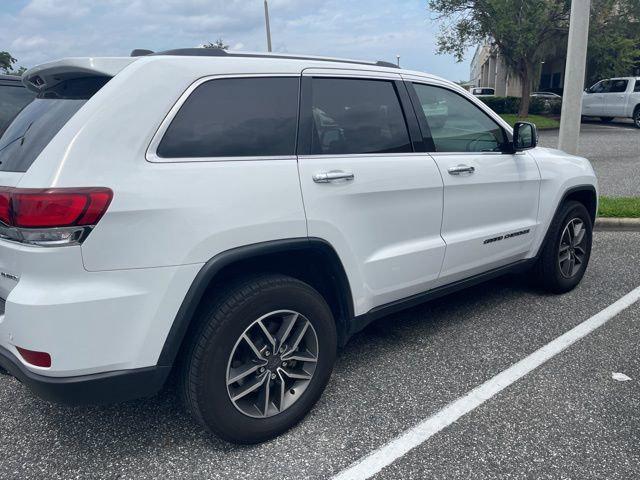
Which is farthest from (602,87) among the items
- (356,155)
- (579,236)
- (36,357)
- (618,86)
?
(36,357)

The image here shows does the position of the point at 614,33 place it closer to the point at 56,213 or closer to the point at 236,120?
the point at 236,120

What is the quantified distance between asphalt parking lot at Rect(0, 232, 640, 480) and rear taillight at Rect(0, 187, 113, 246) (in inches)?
44.6

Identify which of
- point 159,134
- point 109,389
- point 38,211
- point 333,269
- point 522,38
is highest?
point 522,38

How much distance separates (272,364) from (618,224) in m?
5.68

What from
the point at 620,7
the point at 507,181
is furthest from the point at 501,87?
the point at 507,181

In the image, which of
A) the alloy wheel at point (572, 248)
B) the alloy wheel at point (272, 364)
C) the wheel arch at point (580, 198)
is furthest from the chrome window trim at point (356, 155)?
the alloy wheel at point (572, 248)

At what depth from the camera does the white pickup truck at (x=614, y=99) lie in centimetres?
2117

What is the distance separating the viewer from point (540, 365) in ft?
11.3

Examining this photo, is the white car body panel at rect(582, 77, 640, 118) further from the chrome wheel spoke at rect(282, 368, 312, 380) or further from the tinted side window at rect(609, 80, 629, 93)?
the chrome wheel spoke at rect(282, 368, 312, 380)

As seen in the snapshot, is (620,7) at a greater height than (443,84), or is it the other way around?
(620,7)

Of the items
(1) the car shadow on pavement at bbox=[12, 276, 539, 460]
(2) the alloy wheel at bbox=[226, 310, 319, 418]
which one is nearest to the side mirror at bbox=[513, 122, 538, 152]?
(1) the car shadow on pavement at bbox=[12, 276, 539, 460]

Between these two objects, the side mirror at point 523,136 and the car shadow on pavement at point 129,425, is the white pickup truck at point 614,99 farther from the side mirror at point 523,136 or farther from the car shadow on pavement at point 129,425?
the car shadow on pavement at point 129,425

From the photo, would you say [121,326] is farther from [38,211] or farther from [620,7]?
[620,7]

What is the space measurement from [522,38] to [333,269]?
22070 millimetres
